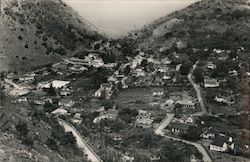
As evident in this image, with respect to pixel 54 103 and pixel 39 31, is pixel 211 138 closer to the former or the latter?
pixel 54 103

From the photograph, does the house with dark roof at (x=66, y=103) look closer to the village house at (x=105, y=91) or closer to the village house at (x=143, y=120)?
the village house at (x=105, y=91)

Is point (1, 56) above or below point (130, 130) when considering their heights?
above

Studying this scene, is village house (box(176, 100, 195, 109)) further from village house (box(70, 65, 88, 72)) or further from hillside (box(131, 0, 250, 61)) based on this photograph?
hillside (box(131, 0, 250, 61))

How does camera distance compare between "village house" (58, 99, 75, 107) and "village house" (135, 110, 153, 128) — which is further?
"village house" (58, 99, 75, 107)

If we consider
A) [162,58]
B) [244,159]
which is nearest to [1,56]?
[162,58]

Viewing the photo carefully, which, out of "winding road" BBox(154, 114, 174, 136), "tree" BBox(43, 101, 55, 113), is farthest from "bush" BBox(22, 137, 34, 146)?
"tree" BBox(43, 101, 55, 113)

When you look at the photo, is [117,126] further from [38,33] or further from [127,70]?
[38,33]
